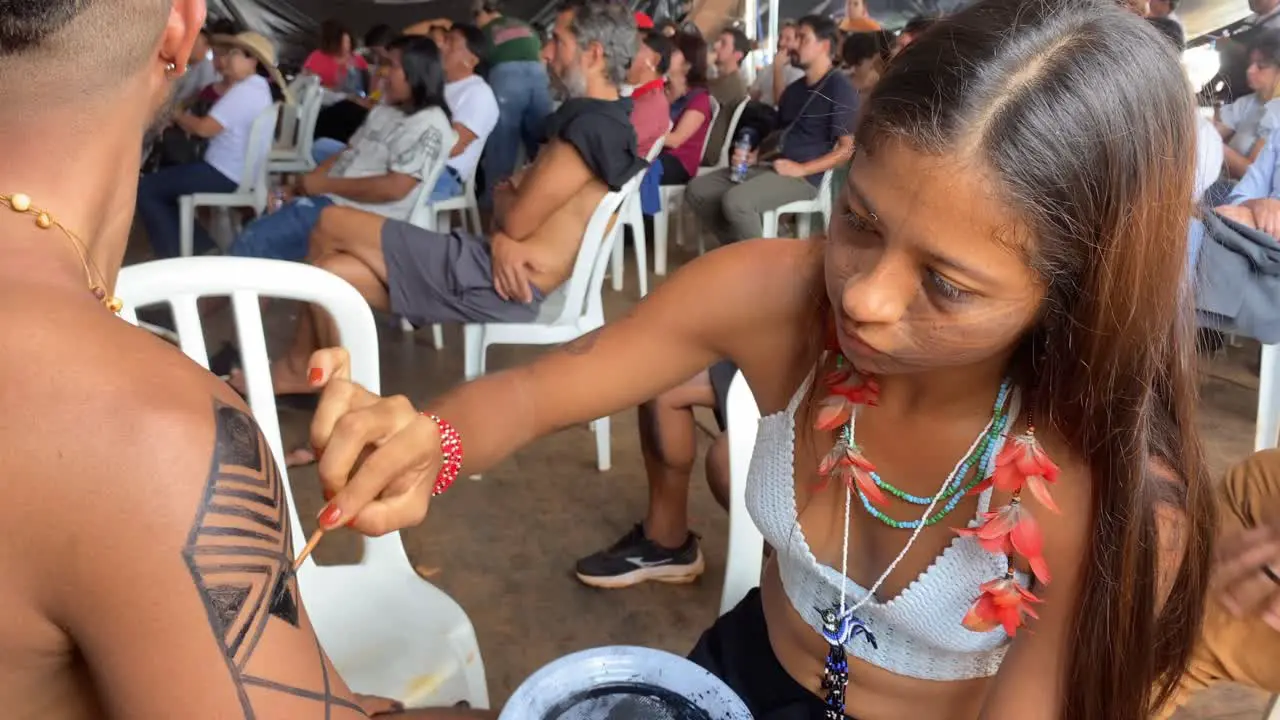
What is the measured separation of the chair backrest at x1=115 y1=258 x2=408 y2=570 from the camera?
3.87 feet

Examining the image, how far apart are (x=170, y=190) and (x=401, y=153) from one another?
1.32m

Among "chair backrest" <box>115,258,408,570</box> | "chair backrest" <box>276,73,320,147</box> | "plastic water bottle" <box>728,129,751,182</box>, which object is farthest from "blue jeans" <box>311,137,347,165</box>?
"chair backrest" <box>115,258,408,570</box>

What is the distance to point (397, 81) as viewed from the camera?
343 cm

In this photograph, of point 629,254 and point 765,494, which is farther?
point 629,254

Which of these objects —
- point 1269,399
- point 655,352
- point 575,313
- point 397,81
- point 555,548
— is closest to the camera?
point 655,352

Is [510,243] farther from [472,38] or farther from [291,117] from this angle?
[291,117]

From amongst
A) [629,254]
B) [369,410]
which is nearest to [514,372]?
[369,410]

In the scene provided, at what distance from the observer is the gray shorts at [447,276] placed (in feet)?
8.01

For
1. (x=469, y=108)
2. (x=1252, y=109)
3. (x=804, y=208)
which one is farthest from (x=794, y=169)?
(x=1252, y=109)

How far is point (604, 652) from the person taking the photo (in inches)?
27.1

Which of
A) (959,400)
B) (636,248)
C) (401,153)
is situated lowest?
(636,248)

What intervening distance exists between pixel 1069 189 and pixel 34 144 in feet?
2.31

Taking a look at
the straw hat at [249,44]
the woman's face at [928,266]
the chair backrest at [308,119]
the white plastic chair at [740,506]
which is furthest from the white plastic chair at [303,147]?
the woman's face at [928,266]

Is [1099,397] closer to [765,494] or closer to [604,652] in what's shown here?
[765,494]
